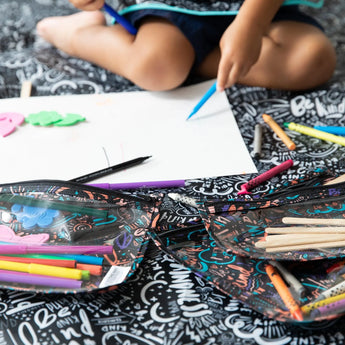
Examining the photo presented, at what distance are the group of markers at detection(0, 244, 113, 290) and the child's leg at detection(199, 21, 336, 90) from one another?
47 centimetres

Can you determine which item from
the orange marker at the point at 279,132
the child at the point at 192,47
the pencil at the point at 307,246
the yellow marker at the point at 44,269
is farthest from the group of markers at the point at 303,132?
the yellow marker at the point at 44,269

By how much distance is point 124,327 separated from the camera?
469 mm

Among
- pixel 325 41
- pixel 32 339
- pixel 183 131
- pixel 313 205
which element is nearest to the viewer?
pixel 32 339

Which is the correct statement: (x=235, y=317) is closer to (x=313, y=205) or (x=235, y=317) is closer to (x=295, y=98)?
(x=313, y=205)

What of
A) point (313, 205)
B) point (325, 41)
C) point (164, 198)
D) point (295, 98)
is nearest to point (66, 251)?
point (164, 198)

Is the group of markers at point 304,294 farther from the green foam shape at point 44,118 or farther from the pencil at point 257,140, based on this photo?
the green foam shape at point 44,118

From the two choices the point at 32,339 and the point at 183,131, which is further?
the point at 183,131

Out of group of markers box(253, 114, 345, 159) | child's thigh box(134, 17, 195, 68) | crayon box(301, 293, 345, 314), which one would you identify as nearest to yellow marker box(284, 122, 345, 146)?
group of markers box(253, 114, 345, 159)

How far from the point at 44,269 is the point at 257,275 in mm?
208

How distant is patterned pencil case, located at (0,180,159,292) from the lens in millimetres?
482

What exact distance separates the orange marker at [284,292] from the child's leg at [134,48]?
1.39ft

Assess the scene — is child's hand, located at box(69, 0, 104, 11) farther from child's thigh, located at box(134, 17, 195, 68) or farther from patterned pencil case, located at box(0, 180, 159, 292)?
patterned pencil case, located at box(0, 180, 159, 292)

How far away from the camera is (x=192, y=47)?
877 mm

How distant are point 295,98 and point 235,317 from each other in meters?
0.46
